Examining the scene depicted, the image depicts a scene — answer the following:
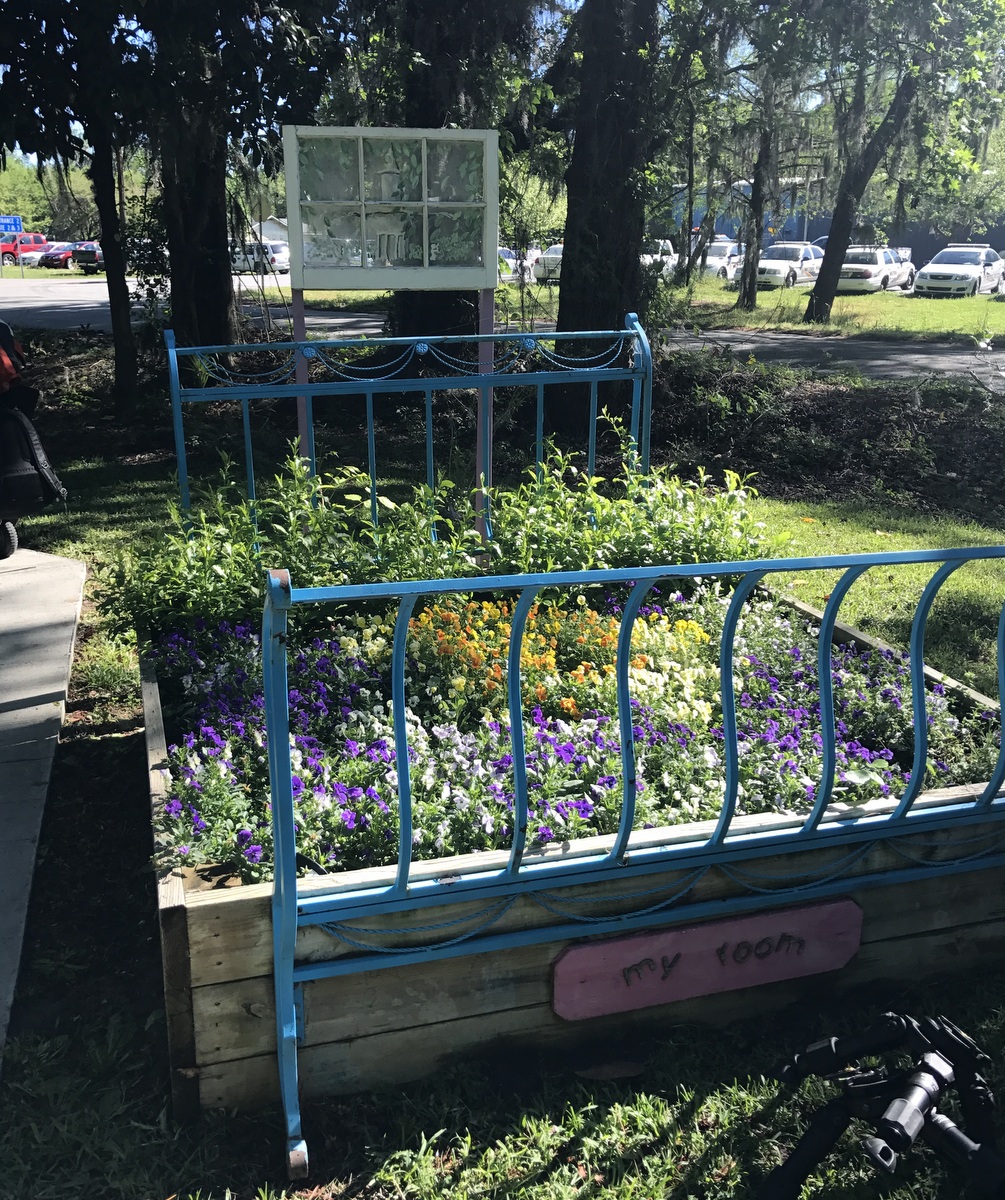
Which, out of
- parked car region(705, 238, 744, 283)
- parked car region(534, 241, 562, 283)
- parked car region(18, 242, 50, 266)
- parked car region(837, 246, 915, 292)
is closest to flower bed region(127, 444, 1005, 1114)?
parked car region(534, 241, 562, 283)

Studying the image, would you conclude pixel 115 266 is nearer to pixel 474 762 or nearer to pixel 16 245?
pixel 474 762

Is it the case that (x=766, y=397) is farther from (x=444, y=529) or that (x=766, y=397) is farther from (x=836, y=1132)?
(x=836, y=1132)

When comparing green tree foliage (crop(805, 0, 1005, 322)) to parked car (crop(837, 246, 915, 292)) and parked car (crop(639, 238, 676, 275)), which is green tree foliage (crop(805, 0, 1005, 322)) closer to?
parked car (crop(639, 238, 676, 275))

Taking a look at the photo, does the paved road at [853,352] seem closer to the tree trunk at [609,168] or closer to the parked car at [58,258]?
the tree trunk at [609,168]

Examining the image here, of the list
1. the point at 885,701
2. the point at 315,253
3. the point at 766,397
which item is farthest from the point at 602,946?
the point at 766,397

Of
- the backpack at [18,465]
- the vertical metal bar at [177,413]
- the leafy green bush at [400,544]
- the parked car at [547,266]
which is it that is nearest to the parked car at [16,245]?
the parked car at [547,266]

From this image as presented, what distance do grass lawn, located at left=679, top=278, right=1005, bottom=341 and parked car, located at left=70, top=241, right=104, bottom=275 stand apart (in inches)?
583

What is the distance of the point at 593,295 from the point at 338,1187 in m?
7.62

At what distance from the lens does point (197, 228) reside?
9.55m

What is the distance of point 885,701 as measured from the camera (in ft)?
11.8

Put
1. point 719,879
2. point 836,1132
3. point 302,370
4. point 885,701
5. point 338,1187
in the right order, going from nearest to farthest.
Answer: point 836,1132 → point 338,1187 → point 719,879 → point 885,701 → point 302,370

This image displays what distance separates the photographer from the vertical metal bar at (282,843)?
2002mm

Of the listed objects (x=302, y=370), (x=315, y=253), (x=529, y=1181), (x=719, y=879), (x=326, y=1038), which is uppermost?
(x=315, y=253)

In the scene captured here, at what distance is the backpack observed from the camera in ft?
14.6
